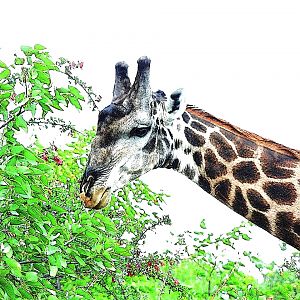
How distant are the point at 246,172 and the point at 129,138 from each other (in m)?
0.85

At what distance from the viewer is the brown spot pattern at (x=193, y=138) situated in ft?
14.2

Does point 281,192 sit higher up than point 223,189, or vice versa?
point 281,192

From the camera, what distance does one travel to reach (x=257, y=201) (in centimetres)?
404

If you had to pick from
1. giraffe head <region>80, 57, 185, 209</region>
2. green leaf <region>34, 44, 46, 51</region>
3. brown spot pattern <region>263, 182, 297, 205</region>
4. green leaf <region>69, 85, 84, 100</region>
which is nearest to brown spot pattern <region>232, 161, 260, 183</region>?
brown spot pattern <region>263, 182, 297, 205</region>

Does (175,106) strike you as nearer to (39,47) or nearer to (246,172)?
(246,172)

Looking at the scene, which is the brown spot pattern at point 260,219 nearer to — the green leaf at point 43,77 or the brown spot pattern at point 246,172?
the brown spot pattern at point 246,172

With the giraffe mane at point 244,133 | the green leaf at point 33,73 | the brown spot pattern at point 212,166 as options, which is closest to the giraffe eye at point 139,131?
the brown spot pattern at point 212,166

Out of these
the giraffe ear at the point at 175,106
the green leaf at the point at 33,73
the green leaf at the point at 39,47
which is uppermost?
the green leaf at the point at 39,47

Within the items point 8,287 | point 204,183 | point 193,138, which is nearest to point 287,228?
point 204,183

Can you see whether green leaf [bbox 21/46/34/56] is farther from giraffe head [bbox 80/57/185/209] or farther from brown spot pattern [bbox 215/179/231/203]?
brown spot pattern [bbox 215/179/231/203]

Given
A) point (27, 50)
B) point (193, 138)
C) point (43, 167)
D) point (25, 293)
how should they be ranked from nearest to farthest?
point (25, 293) < point (43, 167) < point (27, 50) < point (193, 138)

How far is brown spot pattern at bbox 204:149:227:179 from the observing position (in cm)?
418

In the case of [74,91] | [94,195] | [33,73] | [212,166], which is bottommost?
[94,195]

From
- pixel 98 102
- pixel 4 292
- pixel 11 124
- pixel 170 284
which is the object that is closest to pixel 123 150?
pixel 11 124
